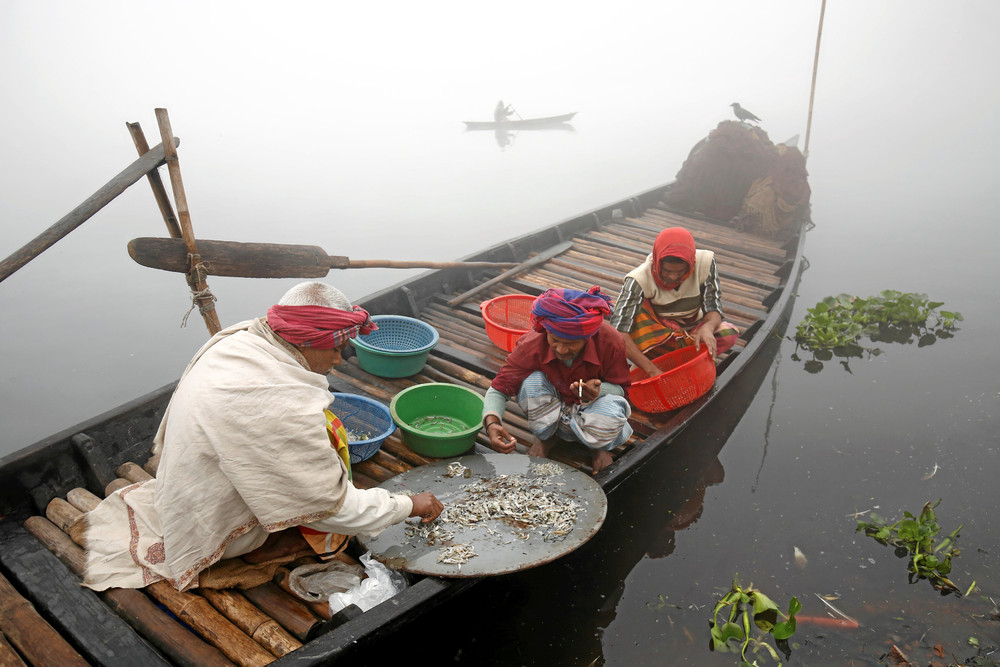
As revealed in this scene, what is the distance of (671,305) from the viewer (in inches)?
150

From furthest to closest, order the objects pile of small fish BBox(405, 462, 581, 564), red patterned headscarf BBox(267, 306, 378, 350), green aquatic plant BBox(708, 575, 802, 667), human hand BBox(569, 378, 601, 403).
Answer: human hand BBox(569, 378, 601, 403)
green aquatic plant BBox(708, 575, 802, 667)
pile of small fish BBox(405, 462, 581, 564)
red patterned headscarf BBox(267, 306, 378, 350)

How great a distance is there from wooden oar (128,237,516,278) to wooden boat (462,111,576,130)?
20.8 metres

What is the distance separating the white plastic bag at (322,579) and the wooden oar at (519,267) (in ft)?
9.62

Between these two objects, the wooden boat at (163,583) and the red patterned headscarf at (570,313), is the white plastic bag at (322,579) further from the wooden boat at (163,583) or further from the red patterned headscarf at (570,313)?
the red patterned headscarf at (570,313)

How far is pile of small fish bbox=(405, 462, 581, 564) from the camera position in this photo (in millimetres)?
2342

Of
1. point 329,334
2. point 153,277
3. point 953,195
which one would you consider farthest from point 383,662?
point 953,195

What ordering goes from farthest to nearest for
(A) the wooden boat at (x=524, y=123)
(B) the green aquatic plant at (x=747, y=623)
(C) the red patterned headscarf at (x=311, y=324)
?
(A) the wooden boat at (x=524, y=123), (B) the green aquatic plant at (x=747, y=623), (C) the red patterned headscarf at (x=311, y=324)

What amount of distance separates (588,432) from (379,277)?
692 cm

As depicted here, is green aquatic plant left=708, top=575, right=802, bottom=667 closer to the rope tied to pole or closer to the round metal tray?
the round metal tray

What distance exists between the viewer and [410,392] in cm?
336

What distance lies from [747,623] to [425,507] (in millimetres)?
1682

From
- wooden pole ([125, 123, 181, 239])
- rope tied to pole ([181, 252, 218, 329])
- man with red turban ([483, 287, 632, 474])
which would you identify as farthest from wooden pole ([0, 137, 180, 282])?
man with red turban ([483, 287, 632, 474])

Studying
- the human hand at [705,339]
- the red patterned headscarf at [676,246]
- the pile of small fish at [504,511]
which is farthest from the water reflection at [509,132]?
the pile of small fish at [504,511]

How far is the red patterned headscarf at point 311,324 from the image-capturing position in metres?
2.08
